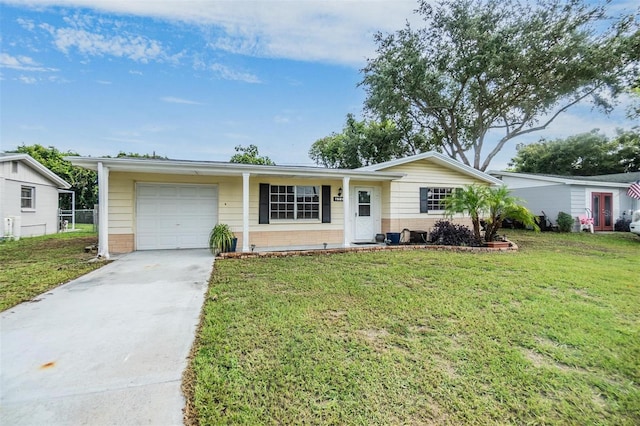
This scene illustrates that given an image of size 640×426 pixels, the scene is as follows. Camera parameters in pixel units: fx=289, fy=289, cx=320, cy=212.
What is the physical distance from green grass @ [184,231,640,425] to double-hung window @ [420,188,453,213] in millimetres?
5749

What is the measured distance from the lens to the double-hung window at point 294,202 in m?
9.77

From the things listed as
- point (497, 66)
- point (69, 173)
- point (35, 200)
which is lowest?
point (35, 200)

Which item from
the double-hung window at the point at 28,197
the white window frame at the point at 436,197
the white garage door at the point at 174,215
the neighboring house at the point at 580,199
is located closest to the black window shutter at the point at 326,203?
the white garage door at the point at 174,215

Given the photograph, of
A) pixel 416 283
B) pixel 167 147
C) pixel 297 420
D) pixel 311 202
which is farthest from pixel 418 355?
pixel 167 147

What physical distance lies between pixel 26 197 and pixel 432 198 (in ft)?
58.2

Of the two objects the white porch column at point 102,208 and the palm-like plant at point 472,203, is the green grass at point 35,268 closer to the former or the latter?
the white porch column at point 102,208

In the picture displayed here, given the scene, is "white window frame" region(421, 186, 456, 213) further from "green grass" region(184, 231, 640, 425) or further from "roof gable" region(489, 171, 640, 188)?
"roof gable" region(489, 171, 640, 188)

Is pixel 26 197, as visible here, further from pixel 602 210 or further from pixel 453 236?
pixel 602 210

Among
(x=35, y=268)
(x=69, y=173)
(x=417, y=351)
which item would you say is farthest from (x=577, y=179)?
(x=69, y=173)

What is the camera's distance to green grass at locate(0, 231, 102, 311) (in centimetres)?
468

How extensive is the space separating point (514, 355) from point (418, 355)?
988 millimetres

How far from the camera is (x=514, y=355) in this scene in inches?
116

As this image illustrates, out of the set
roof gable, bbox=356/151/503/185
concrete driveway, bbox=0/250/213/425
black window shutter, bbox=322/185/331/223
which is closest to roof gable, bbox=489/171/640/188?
roof gable, bbox=356/151/503/185

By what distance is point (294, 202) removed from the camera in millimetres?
10000
